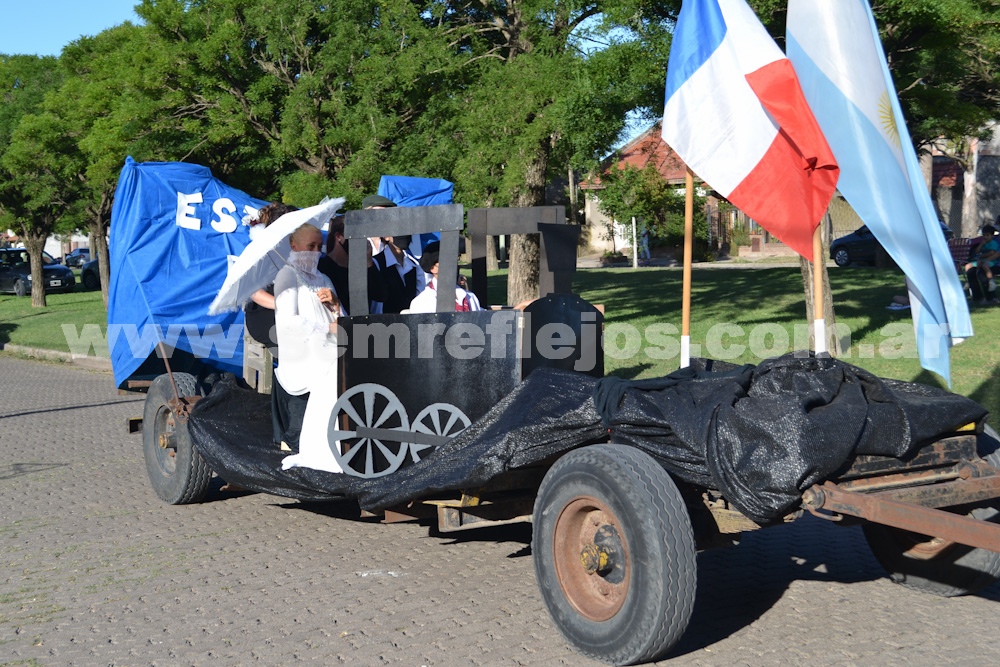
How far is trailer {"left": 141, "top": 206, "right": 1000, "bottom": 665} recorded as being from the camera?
13.6 feet

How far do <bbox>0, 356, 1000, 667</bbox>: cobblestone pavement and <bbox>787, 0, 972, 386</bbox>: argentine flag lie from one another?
1.33 m

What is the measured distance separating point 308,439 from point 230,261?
2470 mm

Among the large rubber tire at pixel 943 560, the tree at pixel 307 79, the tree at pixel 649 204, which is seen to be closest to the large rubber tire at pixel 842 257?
the tree at pixel 649 204

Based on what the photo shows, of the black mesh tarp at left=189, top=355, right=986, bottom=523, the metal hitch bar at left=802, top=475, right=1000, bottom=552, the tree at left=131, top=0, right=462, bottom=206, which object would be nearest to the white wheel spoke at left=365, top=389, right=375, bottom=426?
the black mesh tarp at left=189, top=355, right=986, bottom=523

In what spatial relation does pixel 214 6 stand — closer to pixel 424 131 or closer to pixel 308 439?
pixel 424 131

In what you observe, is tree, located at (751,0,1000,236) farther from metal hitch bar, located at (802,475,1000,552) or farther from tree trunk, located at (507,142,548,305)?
metal hitch bar, located at (802,475,1000,552)

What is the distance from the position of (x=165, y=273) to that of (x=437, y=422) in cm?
351

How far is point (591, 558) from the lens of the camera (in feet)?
14.5

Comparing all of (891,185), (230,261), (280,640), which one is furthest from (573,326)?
(230,261)

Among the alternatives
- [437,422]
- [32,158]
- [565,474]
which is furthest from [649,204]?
[565,474]

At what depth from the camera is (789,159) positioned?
17.9 feet

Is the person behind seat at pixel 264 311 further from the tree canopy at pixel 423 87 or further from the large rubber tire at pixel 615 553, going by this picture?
the tree canopy at pixel 423 87

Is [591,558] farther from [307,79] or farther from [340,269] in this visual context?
[307,79]

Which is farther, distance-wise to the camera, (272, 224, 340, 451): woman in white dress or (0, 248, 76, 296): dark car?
(0, 248, 76, 296): dark car
